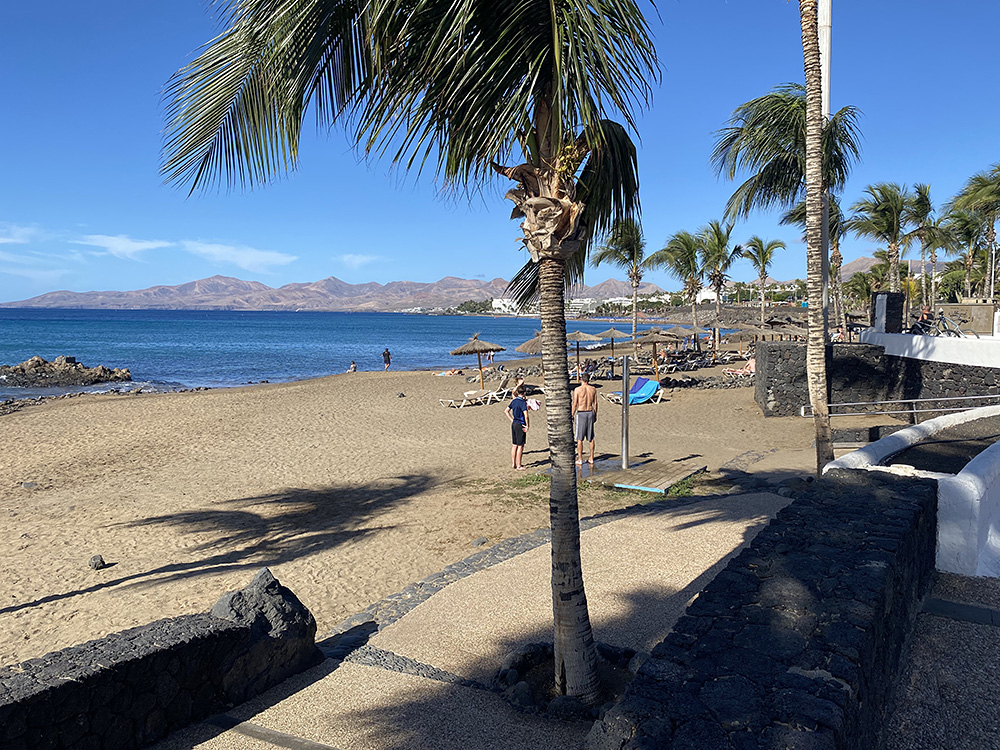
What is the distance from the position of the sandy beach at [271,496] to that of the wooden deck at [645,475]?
295 millimetres

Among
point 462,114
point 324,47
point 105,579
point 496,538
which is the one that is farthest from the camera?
point 496,538

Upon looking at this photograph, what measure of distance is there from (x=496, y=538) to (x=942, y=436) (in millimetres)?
5639

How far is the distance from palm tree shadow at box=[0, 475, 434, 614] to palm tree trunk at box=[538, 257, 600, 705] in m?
4.61

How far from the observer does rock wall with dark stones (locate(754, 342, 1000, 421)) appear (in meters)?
13.4

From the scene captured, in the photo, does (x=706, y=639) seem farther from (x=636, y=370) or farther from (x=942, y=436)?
(x=636, y=370)

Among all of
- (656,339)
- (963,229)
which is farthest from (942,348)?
(963,229)

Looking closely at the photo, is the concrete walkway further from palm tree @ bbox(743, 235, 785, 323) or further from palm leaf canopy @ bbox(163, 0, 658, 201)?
palm tree @ bbox(743, 235, 785, 323)

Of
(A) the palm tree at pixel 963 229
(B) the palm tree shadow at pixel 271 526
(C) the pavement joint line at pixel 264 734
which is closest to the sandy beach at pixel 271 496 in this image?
(B) the palm tree shadow at pixel 271 526

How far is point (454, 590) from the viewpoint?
6039 mm

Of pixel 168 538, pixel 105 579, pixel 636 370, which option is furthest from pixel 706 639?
pixel 636 370

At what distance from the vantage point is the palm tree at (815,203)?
751cm

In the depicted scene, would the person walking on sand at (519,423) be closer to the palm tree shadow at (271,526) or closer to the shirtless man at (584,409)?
the shirtless man at (584,409)

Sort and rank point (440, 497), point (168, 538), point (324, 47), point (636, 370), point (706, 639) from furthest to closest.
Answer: point (636, 370) → point (440, 497) → point (168, 538) → point (324, 47) → point (706, 639)

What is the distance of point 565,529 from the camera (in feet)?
13.1
